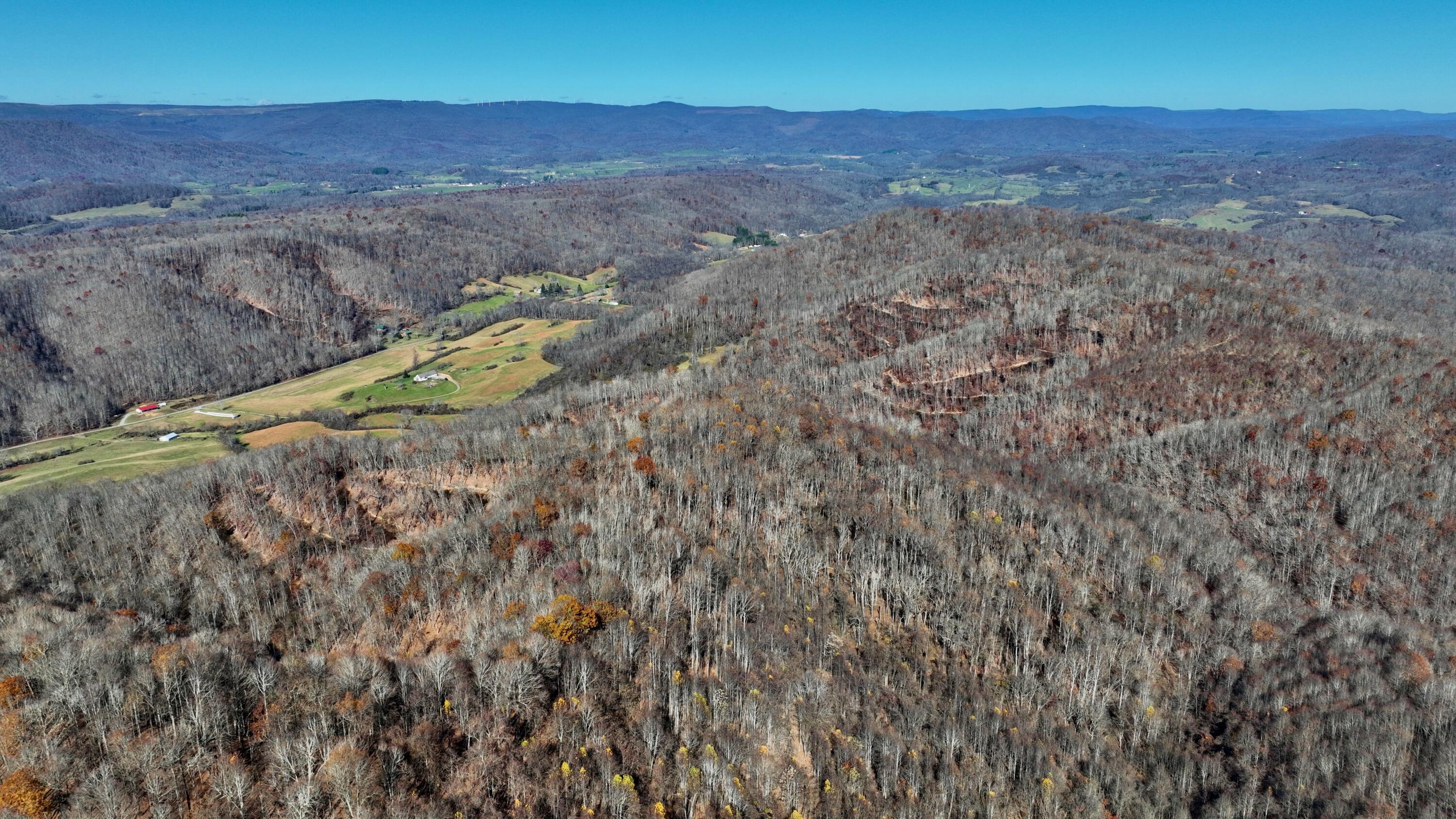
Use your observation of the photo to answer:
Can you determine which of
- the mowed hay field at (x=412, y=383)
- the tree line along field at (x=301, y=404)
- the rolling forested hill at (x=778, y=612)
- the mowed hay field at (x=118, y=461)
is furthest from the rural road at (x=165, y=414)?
the rolling forested hill at (x=778, y=612)

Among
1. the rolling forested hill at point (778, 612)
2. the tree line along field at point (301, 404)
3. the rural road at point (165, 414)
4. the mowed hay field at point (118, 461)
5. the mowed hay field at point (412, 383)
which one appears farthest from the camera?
the mowed hay field at point (412, 383)

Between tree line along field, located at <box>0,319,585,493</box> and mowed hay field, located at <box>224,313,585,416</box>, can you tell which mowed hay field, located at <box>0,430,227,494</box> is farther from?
mowed hay field, located at <box>224,313,585,416</box>

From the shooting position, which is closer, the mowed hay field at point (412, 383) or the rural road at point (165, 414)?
the rural road at point (165, 414)

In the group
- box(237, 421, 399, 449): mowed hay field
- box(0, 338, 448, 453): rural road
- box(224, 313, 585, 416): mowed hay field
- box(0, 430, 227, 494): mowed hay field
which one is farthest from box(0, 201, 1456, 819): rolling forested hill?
box(0, 338, 448, 453): rural road

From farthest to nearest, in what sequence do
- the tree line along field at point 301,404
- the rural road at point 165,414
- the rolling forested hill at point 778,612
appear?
the rural road at point 165,414
the tree line along field at point 301,404
the rolling forested hill at point 778,612

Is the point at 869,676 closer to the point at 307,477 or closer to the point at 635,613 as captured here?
the point at 635,613

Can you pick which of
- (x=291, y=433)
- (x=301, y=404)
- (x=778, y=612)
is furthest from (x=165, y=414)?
(x=778, y=612)

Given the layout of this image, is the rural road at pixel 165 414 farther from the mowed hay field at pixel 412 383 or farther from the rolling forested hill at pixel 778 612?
the rolling forested hill at pixel 778 612
